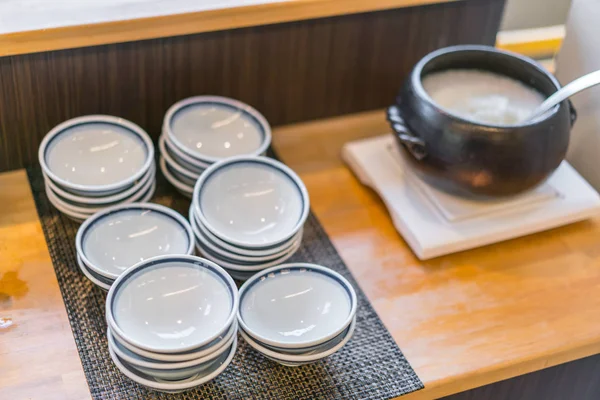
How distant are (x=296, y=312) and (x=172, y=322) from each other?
16cm

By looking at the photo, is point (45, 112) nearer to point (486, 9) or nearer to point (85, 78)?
point (85, 78)

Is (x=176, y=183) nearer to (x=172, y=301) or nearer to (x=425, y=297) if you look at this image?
(x=172, y=301)

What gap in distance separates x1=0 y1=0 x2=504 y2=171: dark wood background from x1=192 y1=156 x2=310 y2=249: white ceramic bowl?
20 centimetres

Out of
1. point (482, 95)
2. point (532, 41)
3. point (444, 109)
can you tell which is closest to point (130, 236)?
point (444, 109)

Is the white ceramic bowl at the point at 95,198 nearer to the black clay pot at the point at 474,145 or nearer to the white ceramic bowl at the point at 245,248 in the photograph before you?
the white ceramic bowl at the point at 245,248

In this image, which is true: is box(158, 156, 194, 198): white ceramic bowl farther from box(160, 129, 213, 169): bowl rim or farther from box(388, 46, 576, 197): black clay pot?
box(388, 46, 576, 197): black clay pot

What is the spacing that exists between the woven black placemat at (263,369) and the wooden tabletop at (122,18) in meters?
0.28

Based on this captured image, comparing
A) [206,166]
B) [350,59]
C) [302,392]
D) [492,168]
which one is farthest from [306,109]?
[302,392]

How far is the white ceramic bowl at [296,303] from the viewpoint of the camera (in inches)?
38.9

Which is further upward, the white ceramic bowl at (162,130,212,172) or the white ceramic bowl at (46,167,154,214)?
the white ceramic bowl at (162,130,212,172)

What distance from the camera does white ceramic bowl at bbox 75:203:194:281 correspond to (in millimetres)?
1049

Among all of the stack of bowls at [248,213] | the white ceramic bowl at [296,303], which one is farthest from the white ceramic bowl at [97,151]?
the white ceramic bowl at [296,303]

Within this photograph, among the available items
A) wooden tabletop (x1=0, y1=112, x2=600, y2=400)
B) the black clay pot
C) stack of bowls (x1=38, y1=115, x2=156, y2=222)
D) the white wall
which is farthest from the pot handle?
the white wall

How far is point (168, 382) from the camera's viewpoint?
906 millimetres
